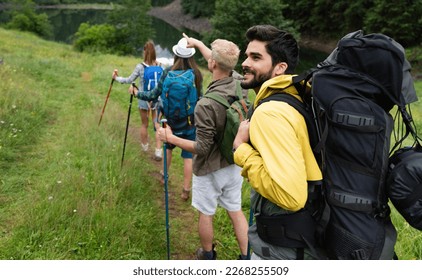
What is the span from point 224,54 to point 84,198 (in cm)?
210

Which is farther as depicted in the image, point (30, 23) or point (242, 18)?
point (30, 23)

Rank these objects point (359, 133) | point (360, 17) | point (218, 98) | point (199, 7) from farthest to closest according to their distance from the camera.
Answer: point (199, 7), point (360, 17), point (218, 98), point (359, 133)

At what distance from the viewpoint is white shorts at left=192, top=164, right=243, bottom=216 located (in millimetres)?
3468

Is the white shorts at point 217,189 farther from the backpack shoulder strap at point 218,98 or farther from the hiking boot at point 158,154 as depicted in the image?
the hiking boot at point 158,154

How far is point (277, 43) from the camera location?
232 centimetres

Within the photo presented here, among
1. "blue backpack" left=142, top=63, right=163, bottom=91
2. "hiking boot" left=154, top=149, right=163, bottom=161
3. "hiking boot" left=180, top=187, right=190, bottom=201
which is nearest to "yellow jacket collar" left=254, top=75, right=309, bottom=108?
"hiking boot" left=180, top=187, right=190, bottom=201

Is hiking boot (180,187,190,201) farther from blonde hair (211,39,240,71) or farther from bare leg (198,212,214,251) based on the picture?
blonde hair (211,39,240,71)

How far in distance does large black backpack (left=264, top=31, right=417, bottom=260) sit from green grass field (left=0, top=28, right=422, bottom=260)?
2.22 meters

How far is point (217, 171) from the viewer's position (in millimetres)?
3432

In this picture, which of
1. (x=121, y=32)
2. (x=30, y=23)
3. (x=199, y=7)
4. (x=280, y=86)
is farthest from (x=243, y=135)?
(x=199, y=7)

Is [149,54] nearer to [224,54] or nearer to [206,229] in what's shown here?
[224,54]

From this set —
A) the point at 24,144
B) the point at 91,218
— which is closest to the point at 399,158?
the point at 91,218

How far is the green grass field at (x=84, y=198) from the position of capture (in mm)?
3410

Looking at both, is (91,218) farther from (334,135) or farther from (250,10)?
(250,10)
